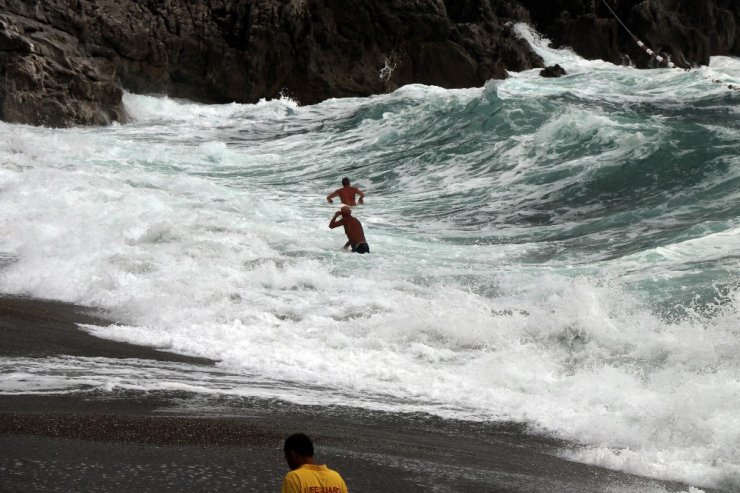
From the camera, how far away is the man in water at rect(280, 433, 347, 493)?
3266 millimetres

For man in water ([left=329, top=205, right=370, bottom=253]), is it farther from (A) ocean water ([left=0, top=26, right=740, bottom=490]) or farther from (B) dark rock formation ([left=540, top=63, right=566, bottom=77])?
(B) dark rock formation ([left=540, top=63, right=566, bottom=77])

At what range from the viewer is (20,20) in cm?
2719

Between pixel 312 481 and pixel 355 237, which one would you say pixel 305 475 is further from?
pixel 355 237

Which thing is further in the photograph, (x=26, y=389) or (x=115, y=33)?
(x=115, y=33)

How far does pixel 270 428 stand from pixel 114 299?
15.9ft

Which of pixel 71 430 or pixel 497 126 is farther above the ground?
pixel 497 126

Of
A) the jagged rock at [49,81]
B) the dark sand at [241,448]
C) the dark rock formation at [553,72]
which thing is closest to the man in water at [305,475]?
the dark sand at [241,448]

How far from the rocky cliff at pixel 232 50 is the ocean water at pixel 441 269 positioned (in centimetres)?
226

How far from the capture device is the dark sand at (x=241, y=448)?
4656 millimetres

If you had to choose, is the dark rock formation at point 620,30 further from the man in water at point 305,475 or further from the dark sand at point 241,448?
the man in water at point 305,475

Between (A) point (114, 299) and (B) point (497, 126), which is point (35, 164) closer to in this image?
(A) point (114, 299)

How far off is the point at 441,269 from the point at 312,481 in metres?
9.47

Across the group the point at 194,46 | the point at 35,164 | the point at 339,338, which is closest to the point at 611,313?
the point at 339,338

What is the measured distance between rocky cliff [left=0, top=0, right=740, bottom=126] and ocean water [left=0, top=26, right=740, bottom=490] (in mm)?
2258
